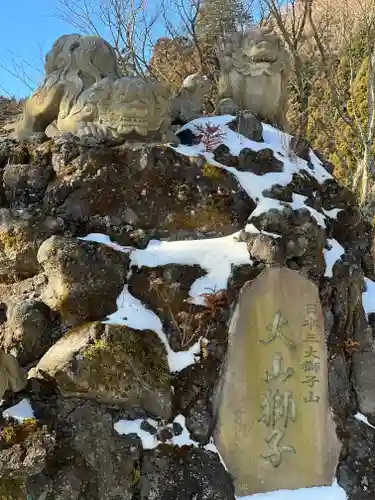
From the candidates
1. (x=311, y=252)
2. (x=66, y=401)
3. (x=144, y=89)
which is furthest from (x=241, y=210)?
(x=66, y=401)

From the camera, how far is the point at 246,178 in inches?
185

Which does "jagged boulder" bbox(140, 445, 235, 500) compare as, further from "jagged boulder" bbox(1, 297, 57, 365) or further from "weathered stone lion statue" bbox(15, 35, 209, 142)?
"weathered stone lion statue" bbox(15, 35, 209, 142)

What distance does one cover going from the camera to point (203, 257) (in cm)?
412

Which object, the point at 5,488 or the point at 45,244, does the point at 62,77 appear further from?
the point at 5,488

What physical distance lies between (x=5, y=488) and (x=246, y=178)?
10.5 ft

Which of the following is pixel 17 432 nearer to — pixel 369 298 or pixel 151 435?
pixel 151 435

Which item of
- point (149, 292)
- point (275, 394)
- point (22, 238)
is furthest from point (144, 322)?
point (22, 238)

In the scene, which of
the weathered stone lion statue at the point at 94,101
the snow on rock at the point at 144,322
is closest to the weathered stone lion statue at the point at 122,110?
the weathered stone lion statue at the point at 94,101

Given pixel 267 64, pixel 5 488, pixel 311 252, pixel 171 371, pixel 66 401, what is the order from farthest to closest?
1. pixel 267 64
2. pixel 311 252
3. pixel 171 371
4. pixel 66 401
5. pixel 5 488

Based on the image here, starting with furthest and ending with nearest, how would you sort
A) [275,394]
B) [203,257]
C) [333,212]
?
[333,212] < [203,257] < [275,394]

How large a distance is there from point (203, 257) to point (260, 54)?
120 inches

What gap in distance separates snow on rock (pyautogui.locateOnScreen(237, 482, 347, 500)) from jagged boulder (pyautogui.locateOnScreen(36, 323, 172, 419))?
0.92m

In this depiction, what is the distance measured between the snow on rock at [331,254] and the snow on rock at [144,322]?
1435 mm

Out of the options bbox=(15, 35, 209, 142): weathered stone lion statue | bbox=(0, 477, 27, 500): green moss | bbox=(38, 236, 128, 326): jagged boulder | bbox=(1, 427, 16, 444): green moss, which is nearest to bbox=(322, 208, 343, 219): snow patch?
bbox=(15, 35, 209, 142): weathered stone lion statue
